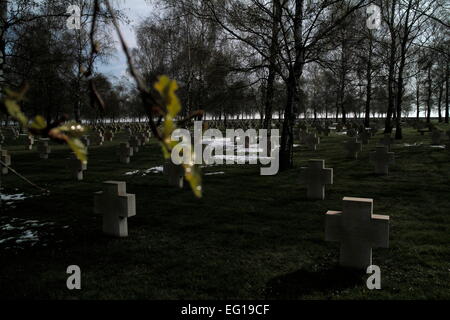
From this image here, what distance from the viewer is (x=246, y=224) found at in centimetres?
571

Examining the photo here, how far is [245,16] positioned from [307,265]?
24.6ft

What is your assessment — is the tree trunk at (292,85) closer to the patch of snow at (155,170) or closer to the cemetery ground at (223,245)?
the cemetery ground at (223,245)

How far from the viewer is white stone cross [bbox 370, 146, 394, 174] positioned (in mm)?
9734

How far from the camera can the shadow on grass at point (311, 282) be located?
3.53m

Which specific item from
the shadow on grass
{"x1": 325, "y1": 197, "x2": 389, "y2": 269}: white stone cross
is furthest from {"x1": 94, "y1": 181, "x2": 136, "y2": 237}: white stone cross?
{"x1": 325, "y1": 197, "x2": 389, "y2": 269}: white stone cross

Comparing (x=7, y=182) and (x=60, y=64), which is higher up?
(x=60, y=64)

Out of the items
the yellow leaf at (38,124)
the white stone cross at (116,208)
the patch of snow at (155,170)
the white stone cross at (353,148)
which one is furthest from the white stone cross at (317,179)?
the yellow leaf at (38,124)

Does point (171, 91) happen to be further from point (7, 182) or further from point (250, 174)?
point (7, 182)

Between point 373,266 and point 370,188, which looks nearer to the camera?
point 373,266

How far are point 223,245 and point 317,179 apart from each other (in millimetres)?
3162

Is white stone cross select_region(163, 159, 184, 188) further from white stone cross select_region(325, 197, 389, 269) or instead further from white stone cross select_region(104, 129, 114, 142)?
white stone cross select_region(104, 129, 114, 142)
